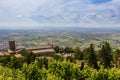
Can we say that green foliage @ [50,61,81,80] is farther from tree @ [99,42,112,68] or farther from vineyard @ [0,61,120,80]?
tree @ [99,42,112,68]

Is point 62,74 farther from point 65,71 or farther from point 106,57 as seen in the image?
point 106,57

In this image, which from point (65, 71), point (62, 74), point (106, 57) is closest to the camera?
point (62, 74)

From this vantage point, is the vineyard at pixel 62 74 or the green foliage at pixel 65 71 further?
the green foliage at pixel 65 71

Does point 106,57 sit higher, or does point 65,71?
point 65,71

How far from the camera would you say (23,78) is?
47656 millimetres

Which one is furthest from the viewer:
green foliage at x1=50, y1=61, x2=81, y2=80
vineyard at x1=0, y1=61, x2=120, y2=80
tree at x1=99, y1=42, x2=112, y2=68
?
tree at x1=99, y1=42, x2=112, y2=68

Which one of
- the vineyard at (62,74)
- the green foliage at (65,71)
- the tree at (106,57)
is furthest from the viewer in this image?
the tree at (106,57)

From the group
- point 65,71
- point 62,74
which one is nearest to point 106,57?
point 65,71

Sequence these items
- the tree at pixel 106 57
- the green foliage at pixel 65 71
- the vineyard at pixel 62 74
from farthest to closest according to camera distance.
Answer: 1. the tree at pixel 106 57
2. the green foliage at pixel 65 71
3. the vineyard at pixel 62 74

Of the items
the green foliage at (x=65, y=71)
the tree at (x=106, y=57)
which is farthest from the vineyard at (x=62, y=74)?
the tree at (x=106, y=57)

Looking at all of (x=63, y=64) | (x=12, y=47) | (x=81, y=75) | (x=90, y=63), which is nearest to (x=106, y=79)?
(x=81, y=75)

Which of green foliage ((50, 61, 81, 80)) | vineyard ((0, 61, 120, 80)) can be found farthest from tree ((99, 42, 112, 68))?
green foliage ((50, 61, 81, 80))

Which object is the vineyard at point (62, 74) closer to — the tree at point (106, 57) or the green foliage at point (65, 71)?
Result: the green foliage at point (65, 71)

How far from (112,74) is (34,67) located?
15.2 metres
